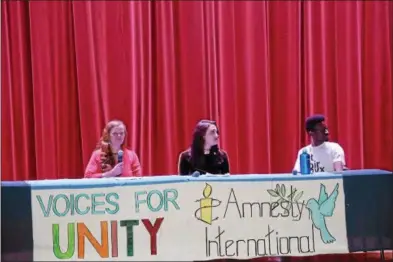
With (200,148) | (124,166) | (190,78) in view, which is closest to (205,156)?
(200,148)

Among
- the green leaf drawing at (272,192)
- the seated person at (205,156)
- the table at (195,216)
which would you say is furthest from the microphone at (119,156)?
the green leaf drawing at (272,192)

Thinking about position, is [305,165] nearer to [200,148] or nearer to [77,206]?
[200,148]

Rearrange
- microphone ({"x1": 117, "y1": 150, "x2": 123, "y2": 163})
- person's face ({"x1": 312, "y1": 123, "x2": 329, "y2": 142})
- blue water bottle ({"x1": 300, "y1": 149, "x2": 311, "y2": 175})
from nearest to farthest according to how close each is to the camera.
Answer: blue water bottle ({"x1": 300, "y1": 149, "x2": 311, "y2": 175}) → microphone ({"x1": 117, "y1": 150, "x2": 123, "y2": 163}) → person's face ({"x1": 312, "y1": 123, "x2": 329, "y2": 142})

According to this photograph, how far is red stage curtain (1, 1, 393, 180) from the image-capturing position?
18.2 ft

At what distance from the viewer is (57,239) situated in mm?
3631

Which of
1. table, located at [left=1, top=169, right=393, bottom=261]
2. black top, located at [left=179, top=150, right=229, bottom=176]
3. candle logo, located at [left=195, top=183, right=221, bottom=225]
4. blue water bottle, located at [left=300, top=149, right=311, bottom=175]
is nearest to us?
table, located at [left=1, top=169, right=393, bottom=261]

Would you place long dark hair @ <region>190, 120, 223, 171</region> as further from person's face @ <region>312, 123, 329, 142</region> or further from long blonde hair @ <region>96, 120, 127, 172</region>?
person's face @ <region>312, 123, 329, 142</region>

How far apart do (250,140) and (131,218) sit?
2.34 meters

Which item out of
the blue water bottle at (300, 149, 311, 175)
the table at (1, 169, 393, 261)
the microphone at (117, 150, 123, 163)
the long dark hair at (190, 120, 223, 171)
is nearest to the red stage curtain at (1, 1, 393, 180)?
the microphone at (117, 150, 123, 163)

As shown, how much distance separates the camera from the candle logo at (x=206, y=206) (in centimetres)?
374

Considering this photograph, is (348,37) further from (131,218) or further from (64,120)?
(131,218)

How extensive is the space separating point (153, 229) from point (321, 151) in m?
1.52

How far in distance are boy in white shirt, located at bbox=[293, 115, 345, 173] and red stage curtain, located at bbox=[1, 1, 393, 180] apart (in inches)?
50.4

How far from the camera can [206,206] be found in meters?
3.75
